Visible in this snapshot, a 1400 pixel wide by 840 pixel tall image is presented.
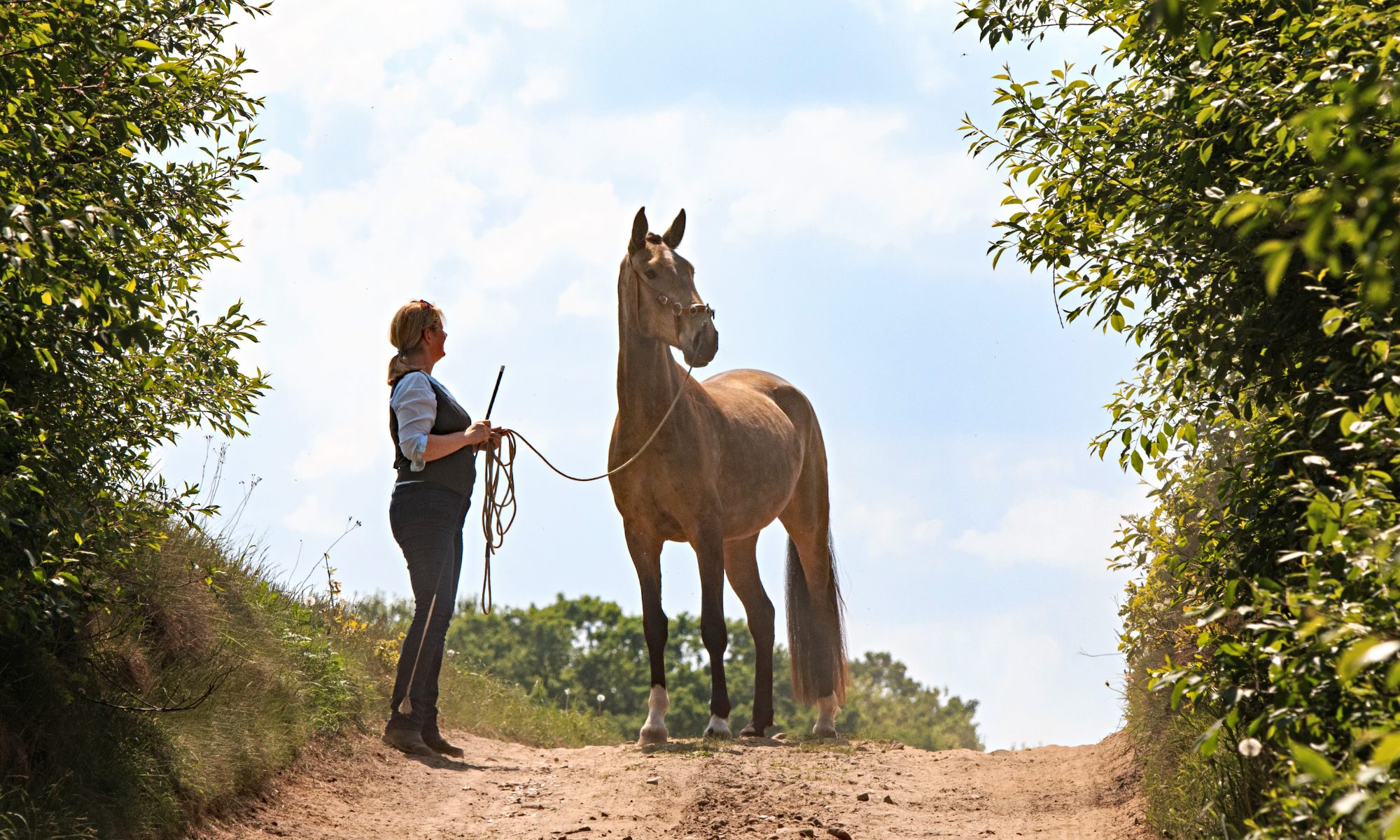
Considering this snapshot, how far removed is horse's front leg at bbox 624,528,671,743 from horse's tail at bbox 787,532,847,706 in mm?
1786

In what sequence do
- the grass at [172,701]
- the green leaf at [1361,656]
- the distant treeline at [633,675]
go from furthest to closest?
the distant treeline at [633,675], the grass at [172,701], the green leaf at [1361,656]

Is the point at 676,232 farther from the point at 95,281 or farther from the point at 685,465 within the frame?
the point at 95,281

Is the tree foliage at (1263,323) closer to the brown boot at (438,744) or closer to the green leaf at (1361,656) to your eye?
the green leaf at (1361,656)

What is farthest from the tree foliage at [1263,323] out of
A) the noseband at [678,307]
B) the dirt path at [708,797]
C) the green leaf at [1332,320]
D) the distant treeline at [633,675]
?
the distant treeline at [633,675]

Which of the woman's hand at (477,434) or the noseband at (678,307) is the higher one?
the noseband at (678,307)

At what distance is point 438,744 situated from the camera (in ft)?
23.3

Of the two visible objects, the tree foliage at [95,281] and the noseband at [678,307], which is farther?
the noseband at [678,307]

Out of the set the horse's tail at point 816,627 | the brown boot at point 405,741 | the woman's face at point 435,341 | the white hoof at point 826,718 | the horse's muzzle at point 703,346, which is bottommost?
the brown boot at point 405,741

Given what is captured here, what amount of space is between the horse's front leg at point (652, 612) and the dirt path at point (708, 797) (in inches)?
12.0

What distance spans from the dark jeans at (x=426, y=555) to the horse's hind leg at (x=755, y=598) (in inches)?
109

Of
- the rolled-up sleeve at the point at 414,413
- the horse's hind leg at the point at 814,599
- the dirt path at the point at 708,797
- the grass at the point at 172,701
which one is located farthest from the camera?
the horse's hind leg at the point at 814,599

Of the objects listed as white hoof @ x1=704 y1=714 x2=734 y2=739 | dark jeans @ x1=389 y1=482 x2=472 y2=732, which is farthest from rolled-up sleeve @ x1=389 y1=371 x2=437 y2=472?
white hoof @ x1=704 y1=714 x2=734 y2=739

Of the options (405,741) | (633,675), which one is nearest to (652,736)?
(405,741)

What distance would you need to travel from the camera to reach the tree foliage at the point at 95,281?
137 inches
